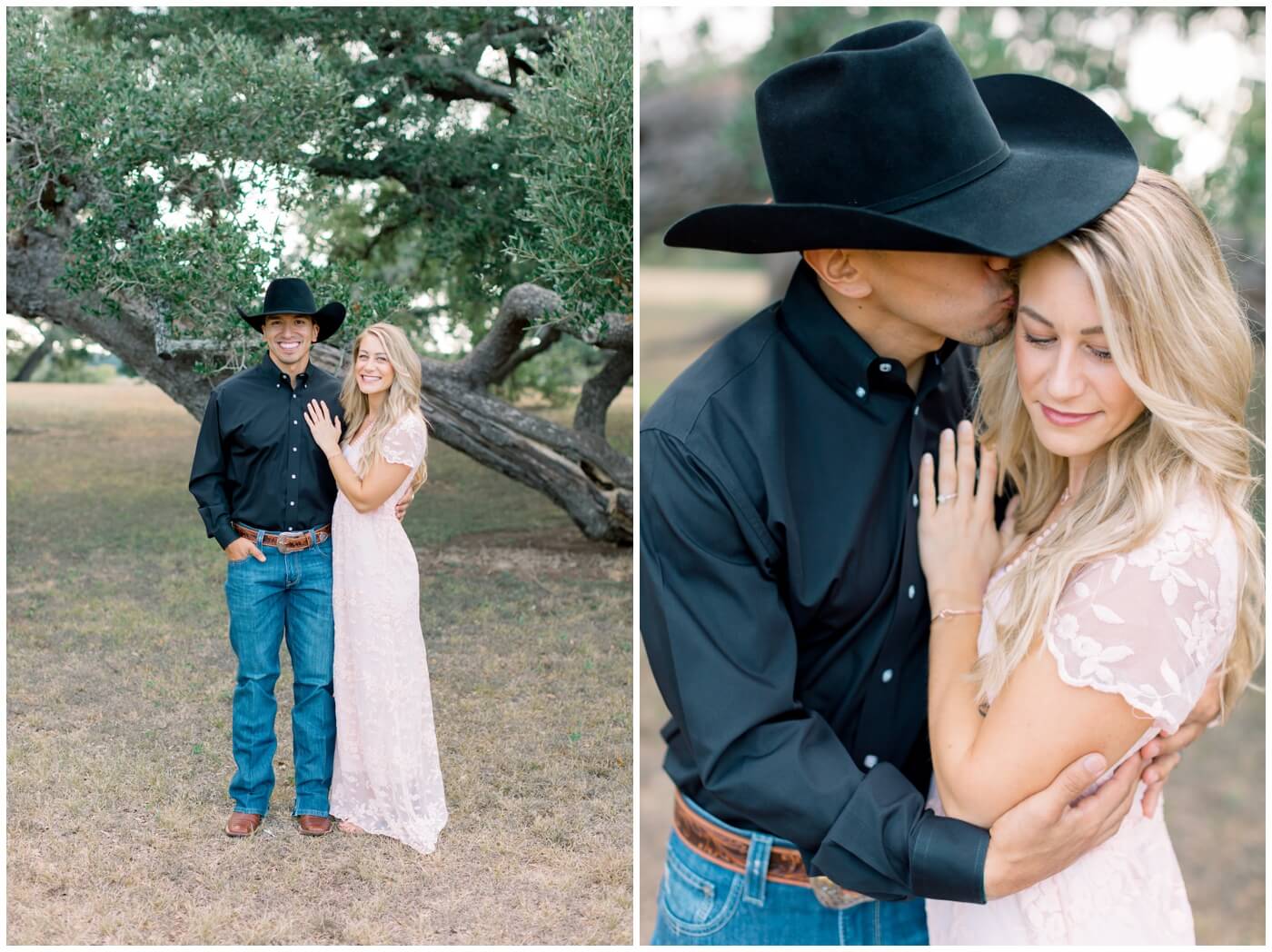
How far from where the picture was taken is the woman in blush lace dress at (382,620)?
2.47 metres

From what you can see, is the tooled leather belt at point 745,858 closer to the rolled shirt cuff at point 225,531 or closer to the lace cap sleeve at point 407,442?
the lace cap sleeve at point 407,442

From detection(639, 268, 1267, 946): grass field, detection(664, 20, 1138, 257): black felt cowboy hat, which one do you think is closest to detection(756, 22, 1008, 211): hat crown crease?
detection(664, 20, 1138, 257): black felt cowboy hat

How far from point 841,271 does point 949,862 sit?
82cm

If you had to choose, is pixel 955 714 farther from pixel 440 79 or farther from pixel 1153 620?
pixel 440 79

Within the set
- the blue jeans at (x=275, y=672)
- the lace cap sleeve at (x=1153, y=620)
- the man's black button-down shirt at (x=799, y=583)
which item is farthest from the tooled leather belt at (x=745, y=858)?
the blue jeans at (x=275, y=672)

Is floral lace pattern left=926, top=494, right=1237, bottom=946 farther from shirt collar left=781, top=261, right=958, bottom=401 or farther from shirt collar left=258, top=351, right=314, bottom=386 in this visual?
shirt collar left=258, top=351, right=314, bottom=386

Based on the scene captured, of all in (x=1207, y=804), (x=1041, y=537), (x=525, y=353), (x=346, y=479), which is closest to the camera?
(x=1041, y=537)

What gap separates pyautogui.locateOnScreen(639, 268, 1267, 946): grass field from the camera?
374 centimetres

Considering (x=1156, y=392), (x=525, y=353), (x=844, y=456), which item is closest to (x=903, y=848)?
(x=844, y=456)

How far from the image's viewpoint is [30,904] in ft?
8.07

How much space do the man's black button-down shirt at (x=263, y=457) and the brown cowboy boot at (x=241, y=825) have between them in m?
0.61

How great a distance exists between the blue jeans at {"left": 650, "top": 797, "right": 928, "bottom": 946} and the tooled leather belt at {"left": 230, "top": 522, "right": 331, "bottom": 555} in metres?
1.07

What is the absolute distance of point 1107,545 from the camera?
4.86ft

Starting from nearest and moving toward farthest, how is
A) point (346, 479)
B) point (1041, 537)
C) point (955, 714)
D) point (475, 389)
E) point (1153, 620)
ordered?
1. point (1153, 620)
2. point (955, 714)
3. point (1041, 537)
4. point (346, 479)
5. point (475, 389)
